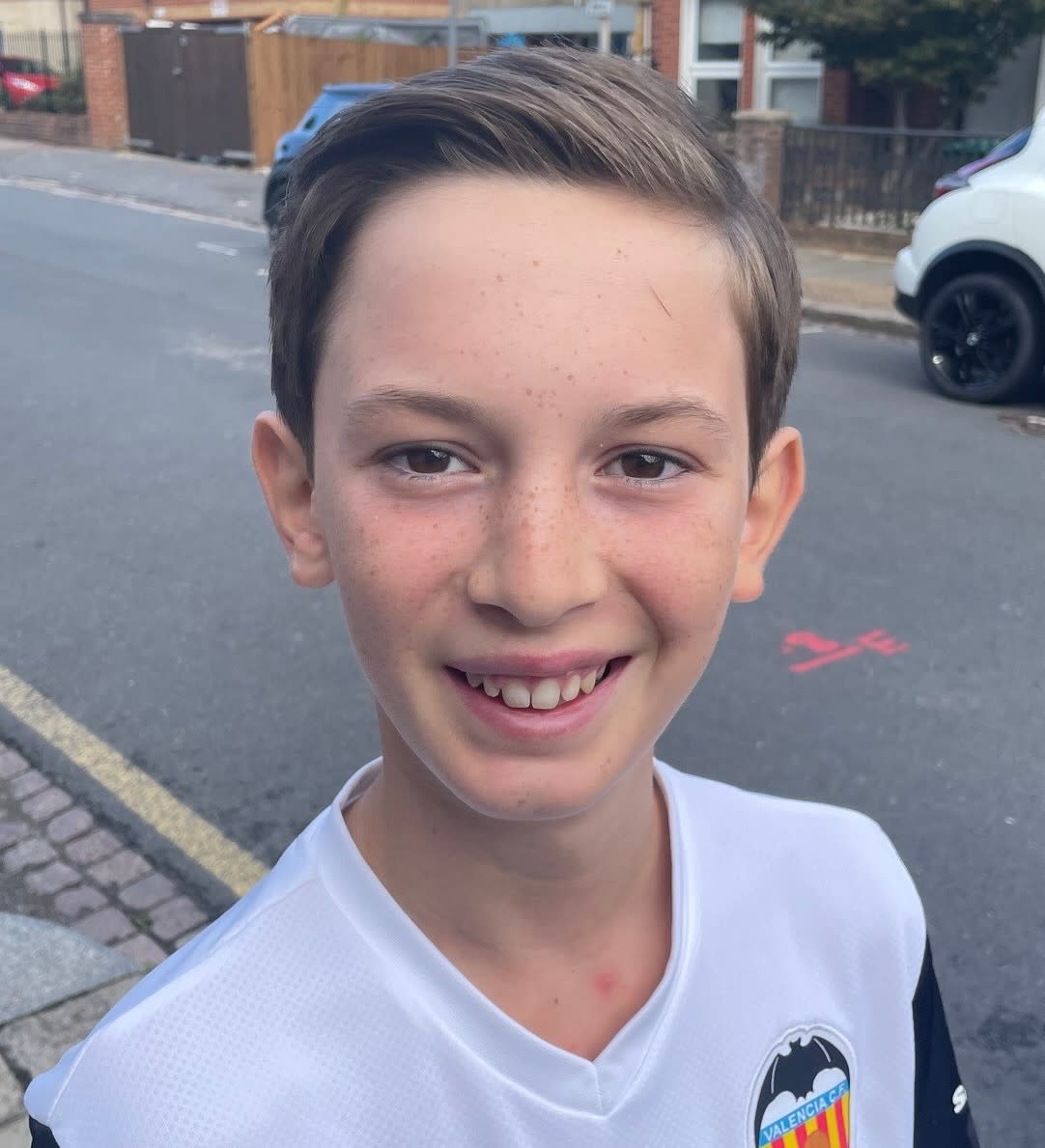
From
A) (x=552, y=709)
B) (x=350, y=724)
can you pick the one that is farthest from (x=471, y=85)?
(x=350, y=724)

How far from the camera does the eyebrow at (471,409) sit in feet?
3.68

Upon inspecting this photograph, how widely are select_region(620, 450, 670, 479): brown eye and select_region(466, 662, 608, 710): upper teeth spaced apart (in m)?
0.17

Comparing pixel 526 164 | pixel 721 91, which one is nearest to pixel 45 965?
pixel 526 164

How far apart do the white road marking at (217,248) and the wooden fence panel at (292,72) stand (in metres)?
9.86

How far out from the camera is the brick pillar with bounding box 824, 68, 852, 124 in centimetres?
1980

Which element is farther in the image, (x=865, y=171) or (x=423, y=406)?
(x=865, y=171)

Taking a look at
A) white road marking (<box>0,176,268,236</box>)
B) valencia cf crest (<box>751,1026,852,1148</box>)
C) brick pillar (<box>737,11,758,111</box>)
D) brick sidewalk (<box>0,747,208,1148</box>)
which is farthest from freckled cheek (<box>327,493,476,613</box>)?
brick pillar (<box>737,11,758,111</box>)

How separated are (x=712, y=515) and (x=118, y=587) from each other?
184 inches

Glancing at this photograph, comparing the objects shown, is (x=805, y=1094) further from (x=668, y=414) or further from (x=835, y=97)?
(x=835, y=97)

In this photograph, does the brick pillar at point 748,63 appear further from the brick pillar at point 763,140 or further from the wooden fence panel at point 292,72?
the wooden fence panel at point 292,72

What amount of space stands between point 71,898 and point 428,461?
2.64 m

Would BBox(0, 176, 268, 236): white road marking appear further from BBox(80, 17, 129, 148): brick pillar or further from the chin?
the chin

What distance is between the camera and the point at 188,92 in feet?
86.0

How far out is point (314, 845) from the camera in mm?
1347
